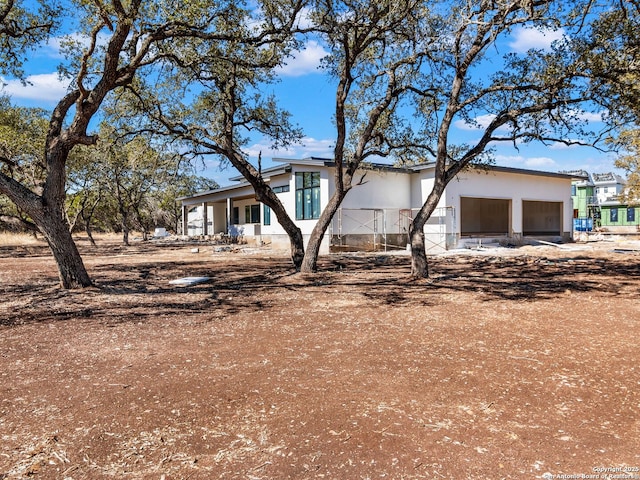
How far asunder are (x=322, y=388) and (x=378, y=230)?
17518mm

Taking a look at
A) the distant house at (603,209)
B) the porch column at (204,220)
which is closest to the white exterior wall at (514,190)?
the distant house at (603,209)

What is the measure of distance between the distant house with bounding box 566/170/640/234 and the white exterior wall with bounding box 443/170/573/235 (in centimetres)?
733

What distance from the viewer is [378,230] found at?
68.1 ft

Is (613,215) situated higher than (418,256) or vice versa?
(613,215)

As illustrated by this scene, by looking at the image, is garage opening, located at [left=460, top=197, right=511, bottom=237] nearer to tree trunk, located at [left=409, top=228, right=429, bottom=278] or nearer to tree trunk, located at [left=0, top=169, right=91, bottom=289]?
tree trunk, located at [left=409, top=228, right=429, bottom=278]

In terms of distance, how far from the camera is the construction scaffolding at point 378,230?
64.2 ft

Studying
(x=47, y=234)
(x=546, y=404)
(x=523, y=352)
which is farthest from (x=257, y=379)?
(x=47, y=234)

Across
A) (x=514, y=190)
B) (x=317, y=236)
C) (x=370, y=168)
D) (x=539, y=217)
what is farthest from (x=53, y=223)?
(x=539, y=217)

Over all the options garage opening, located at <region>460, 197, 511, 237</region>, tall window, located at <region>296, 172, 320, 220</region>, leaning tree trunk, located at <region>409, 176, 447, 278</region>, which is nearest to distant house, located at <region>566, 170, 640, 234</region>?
garage opening, located at <region>460, 197, 511, 237</region>

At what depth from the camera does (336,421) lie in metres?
2.95

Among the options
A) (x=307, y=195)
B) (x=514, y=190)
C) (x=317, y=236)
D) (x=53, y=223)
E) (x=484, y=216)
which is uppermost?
(x=514, y=190)

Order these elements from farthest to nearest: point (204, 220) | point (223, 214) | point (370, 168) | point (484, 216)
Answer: point (223, 214), point (204, 220), point (484, 216), point (370, 168)

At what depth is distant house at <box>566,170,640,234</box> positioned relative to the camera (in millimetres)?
35547

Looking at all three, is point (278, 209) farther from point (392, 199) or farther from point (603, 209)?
point (603, 209)
